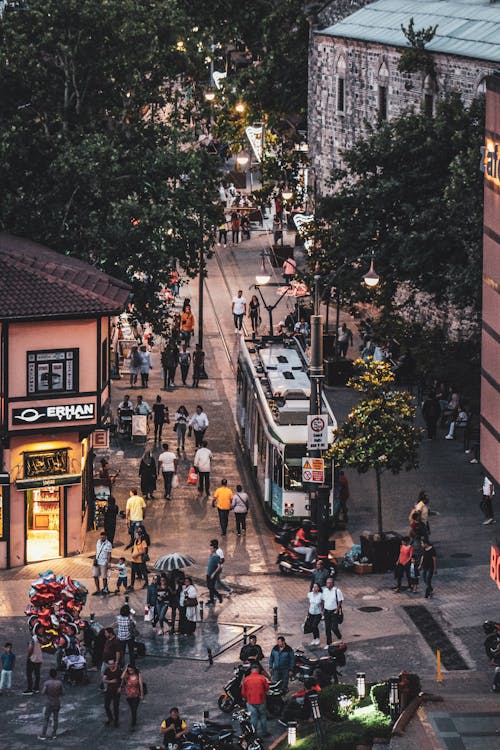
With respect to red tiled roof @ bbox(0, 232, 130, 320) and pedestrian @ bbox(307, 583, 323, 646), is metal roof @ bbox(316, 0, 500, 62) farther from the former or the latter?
pedestrian @ bbox(307, 583, 323, 646)

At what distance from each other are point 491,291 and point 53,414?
1798 cm

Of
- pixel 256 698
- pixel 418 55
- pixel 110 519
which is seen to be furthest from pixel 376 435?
pixel 418 55

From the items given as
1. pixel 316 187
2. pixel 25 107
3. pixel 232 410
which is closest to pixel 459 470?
pixel 232 410

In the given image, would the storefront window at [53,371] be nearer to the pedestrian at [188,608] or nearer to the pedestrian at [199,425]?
the pedestrian at [188,608]

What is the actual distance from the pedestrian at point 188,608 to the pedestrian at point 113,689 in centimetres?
556

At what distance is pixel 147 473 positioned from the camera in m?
55.2

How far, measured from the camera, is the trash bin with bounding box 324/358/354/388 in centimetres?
6931

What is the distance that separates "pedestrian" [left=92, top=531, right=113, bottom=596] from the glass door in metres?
3.64

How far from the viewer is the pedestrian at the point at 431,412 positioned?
6084 centimetres

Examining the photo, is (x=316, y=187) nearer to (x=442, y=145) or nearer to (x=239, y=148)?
(x=239, y=148)

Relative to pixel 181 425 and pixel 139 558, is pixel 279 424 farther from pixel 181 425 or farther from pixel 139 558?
pixel 181 425

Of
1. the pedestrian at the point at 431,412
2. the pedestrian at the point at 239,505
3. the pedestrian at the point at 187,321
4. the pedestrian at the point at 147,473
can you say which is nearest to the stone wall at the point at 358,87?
the pedestrian at the point at 187,321

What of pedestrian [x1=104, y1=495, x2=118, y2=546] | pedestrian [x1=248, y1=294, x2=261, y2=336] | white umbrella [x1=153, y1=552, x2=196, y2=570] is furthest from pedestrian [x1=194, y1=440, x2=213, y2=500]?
pedestrian [x1=248, y1=294, x2=261, y2=336]

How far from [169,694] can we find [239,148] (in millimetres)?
56893
